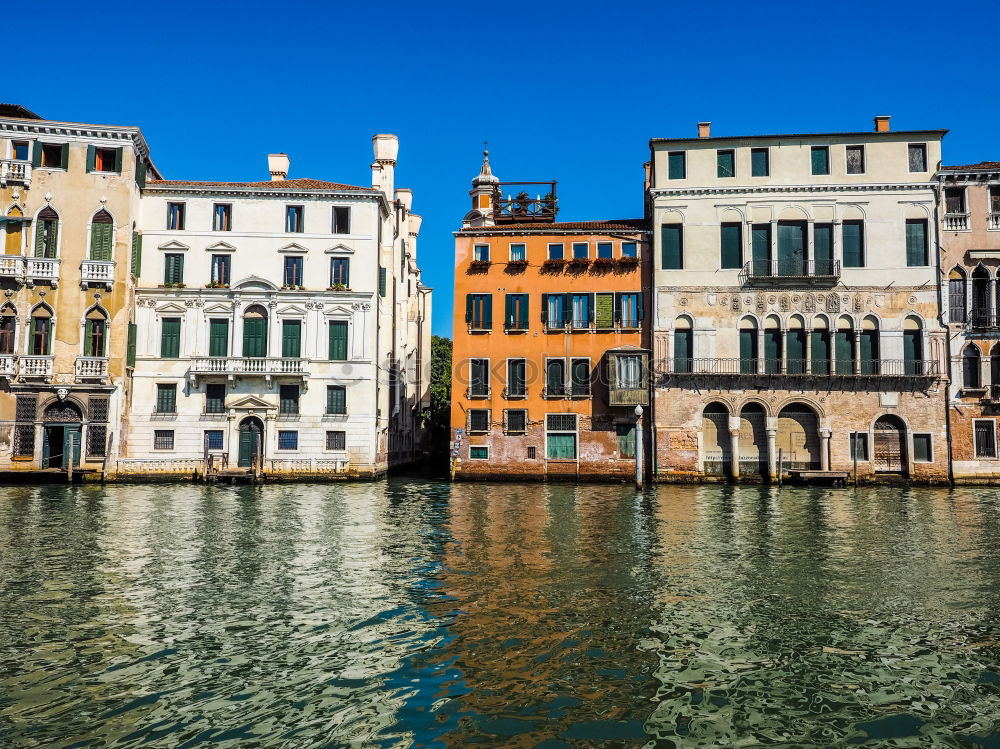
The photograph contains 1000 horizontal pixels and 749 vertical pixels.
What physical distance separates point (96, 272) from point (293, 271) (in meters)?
7.93

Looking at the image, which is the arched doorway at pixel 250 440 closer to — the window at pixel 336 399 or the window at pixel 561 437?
the window at pixel 336 399

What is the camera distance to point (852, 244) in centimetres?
3319

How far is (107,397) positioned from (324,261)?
10658 mm

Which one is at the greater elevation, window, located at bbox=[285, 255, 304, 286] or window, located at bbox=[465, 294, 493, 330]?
window, located at bbox=[285, 255, 304, 286]

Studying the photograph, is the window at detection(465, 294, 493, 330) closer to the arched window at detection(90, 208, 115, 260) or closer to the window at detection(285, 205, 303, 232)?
the window at detection(285, 205, 303, 232)

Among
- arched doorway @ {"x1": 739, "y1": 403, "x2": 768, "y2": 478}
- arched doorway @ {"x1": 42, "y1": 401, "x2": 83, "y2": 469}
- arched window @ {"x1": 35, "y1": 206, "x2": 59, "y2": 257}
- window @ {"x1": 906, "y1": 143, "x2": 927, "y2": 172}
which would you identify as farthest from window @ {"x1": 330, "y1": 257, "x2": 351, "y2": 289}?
window @ {"x1": 906, "y1": 143, "x2": 927, "y2": 172}

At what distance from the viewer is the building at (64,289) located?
30.6 metres

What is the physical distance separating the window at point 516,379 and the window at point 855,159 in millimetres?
16800

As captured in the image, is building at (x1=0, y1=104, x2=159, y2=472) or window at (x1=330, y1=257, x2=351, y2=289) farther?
window at (x1=330, y1=257, x2=351, y2=289)

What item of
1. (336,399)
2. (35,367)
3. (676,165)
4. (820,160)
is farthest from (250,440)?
(820,160)

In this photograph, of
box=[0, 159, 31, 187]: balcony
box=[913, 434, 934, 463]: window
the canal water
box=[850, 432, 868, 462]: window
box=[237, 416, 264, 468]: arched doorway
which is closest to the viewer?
the canal water

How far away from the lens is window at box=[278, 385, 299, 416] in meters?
33.2

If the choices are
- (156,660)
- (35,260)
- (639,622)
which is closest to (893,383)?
(639,622)

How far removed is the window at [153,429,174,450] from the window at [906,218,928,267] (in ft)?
108
